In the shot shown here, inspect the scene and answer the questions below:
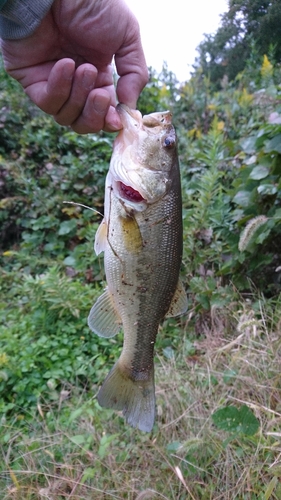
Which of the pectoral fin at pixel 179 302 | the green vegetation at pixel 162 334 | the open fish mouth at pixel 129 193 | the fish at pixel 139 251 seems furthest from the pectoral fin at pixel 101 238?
the green vegetation at pixel 162 334

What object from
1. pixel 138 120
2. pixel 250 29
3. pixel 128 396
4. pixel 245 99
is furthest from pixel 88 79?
pixel 245 99

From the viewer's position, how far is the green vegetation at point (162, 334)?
2.12 meters

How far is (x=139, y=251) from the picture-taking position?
158 cm

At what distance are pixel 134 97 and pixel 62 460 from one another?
1991 mm

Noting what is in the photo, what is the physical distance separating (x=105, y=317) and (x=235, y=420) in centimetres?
82

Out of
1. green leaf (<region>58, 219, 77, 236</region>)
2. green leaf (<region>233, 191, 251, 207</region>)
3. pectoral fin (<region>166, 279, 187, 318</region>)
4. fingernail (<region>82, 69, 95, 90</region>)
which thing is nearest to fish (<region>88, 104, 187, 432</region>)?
pectoral fin (<region>166, 279, 187, 318</region>)

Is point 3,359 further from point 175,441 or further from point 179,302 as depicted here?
point 179,302

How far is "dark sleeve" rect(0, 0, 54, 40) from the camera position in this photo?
1707 millimetres

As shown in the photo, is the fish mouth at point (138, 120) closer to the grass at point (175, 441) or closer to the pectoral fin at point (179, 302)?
the pectoral fin at point (179, 302)

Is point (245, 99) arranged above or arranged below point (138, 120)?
above

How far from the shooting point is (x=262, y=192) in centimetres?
318

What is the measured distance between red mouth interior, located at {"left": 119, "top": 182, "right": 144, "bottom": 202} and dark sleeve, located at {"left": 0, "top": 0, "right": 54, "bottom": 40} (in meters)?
0.80

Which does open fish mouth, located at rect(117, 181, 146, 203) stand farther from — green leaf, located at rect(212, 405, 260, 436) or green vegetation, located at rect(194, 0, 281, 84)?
green leaf, located at rect(212, 405, 260, 436)

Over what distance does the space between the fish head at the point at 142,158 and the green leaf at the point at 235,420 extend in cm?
105
